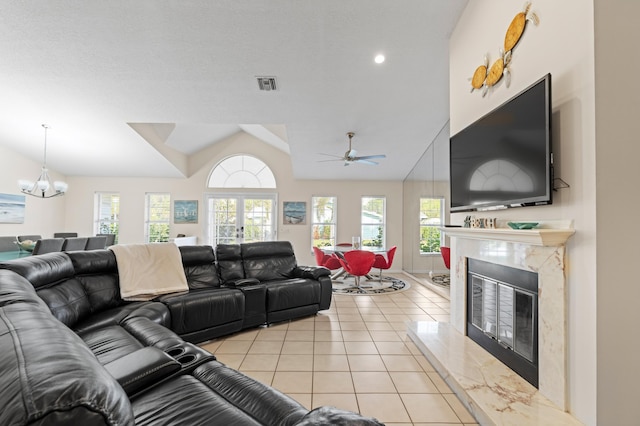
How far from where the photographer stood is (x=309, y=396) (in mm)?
2105

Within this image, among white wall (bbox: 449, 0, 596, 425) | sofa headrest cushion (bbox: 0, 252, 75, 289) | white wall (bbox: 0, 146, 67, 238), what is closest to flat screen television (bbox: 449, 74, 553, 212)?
white wall (bbox: 449, 0, 596, 425)

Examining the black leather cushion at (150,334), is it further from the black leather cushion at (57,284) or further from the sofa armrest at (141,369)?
the black leather cushion at (57,284)

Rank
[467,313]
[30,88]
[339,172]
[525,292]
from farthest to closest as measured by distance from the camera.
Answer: [339,172], [30,88], [467,313], [525,292]

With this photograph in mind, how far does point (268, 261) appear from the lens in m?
4.16

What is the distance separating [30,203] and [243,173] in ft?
14.5

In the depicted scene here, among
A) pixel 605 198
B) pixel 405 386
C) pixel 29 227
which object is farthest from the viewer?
pixel 29 227

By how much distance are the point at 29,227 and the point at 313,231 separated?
20.0 feet

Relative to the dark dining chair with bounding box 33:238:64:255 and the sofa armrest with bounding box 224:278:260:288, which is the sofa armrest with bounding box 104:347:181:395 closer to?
the sofa armrest with bounding box 224:278:260:288

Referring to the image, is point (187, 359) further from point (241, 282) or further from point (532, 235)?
point (532, 235)

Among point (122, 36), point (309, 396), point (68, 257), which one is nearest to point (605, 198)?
point (309, 396)

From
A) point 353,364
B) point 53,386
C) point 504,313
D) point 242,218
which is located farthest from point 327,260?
point 53,386

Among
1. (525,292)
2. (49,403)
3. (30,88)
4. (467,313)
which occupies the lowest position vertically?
(467,313)

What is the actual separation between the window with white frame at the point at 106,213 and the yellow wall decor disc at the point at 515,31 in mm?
8344

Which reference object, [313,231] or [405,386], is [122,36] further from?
[313,231]
